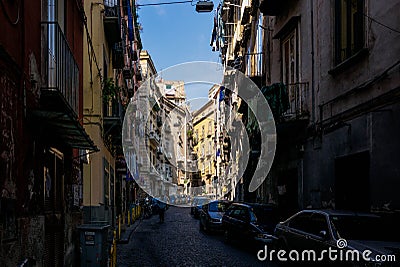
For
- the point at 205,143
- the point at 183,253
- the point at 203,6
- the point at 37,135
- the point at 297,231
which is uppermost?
the point at 203,6

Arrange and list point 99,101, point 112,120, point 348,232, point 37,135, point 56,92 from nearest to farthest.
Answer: point 37,135, point 56,92, point 348,232, point 99,101, point 112,120

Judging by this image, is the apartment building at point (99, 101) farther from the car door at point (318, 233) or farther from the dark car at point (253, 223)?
the car door at point (318, 233)

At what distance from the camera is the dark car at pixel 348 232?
8695 mm

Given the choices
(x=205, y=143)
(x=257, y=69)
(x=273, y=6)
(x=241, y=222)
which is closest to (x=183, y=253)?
(x=241, y=222)

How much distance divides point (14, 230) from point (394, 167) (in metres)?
7.52

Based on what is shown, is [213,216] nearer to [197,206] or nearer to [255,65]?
[255,65]

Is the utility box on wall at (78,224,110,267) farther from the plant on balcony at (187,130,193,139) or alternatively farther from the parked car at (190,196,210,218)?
the plant on balcony at (187,130,193,139)

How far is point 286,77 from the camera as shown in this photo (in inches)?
823

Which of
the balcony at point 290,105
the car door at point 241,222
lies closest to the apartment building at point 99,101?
the car door at point 241,222

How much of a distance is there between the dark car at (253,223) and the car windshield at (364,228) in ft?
16.6

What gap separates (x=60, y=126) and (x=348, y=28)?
8330 mm

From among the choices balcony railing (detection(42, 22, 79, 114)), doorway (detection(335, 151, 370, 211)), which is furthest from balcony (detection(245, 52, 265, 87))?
balcony railing (detection(42, 22, 79, 114))

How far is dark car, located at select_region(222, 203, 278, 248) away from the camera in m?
15.3

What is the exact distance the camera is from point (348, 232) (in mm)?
9328
